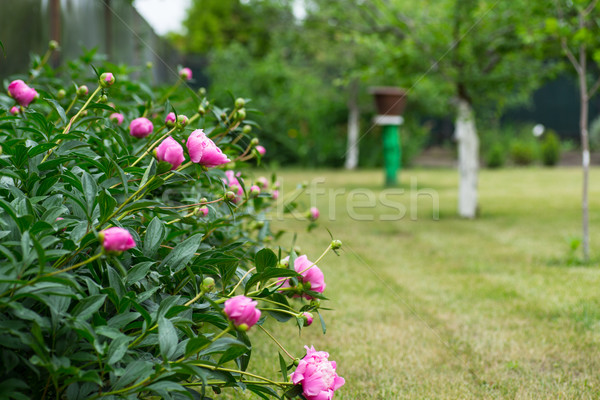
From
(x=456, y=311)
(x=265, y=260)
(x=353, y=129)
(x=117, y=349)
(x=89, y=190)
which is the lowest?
(x=456, y=311)

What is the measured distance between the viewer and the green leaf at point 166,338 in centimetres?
97

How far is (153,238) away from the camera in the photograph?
121 centimetres

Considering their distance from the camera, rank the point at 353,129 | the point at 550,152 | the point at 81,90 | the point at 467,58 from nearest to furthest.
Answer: the point at 81,90, the point at 467,58, the point at 353,129, the point at 550,152

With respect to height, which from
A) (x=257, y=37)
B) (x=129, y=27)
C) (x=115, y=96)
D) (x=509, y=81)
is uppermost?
(x=257, y=37)

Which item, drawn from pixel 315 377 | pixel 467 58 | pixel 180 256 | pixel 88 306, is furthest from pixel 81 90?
pixel 467 58

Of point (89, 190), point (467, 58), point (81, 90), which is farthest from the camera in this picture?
point (467, 58)

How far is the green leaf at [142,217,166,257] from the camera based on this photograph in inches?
47.1

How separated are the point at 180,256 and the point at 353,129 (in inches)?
401

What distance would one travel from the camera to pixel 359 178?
9516mm

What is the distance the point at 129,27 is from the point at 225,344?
5.00m

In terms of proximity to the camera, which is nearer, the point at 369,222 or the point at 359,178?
the point at 369,222

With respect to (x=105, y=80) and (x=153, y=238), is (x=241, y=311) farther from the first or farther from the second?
(x=105, y=80)

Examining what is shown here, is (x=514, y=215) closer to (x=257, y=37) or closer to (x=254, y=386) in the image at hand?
(x=254, y=386)

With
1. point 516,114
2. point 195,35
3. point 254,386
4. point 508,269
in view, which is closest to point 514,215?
point 508,269
